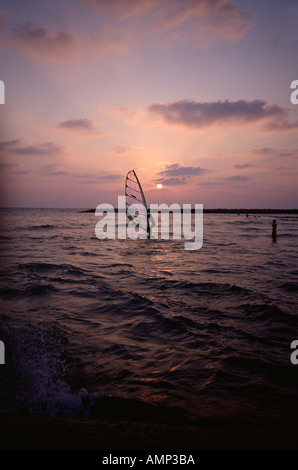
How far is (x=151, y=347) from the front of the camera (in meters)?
5.37

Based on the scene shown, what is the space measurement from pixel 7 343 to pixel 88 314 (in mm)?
2279

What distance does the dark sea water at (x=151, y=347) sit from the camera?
3492mm

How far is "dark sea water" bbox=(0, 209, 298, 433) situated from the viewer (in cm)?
349

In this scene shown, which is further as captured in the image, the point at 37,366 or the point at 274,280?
the point at 274,280

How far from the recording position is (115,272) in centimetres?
1273
